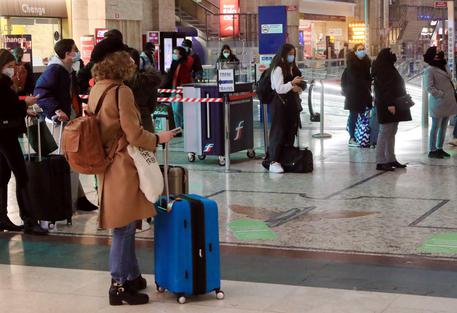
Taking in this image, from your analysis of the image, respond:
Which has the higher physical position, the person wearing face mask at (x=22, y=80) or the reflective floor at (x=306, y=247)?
the person wearing face mask at (x=22, y=80)

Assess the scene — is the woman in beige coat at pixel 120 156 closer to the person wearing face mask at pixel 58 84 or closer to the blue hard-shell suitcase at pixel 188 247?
the blue hard-shell suitcase at pixel 188 247

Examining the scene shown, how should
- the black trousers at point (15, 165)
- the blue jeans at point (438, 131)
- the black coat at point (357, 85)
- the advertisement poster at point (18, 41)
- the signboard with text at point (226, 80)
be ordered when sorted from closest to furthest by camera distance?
the black trousers at point (15, 165)
the signboard with text at point (226, 80)
the blue jeans at point (438, 131)
the black coat at point (357, 85)
the advertisement poster at point (18, 41)

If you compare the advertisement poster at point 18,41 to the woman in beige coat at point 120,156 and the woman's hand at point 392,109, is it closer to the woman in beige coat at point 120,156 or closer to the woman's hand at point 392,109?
the woman's hand at point 392,109

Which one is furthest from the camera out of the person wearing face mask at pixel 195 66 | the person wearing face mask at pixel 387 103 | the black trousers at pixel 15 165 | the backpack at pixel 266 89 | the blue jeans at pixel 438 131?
the person wearing face mask at pixel 195 66

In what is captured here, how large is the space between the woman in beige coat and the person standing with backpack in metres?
5.98

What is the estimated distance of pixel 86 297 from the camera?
20.2 feet

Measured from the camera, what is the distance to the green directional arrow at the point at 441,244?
24.5 feet

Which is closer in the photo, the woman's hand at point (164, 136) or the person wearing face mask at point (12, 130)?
the woman's hand at point (164, 136)

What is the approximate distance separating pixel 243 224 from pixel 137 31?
19055 mm

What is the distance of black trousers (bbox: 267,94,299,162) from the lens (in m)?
11.9

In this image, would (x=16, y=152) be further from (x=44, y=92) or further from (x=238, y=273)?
(x=238, y=273)

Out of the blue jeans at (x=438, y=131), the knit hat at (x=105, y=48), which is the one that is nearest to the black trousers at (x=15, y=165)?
the knit hat at (x=105, y=48)

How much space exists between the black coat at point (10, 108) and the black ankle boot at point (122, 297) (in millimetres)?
2972

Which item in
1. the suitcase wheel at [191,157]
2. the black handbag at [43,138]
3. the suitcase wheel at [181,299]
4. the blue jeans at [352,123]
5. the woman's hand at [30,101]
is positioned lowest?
the suitcase wheel at [181,299]
